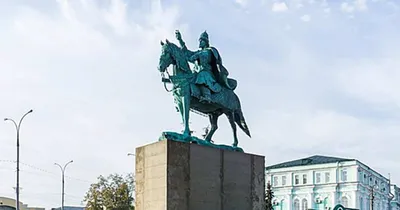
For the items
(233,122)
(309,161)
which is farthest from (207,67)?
(309,161)

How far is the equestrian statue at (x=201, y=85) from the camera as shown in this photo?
18078 millimetres

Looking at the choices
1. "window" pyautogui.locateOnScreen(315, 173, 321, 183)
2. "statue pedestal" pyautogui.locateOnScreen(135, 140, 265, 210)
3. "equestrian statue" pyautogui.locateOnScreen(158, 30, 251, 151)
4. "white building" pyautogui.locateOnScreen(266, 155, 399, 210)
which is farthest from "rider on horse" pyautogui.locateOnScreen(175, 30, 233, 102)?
"window" pyautogui.locateOnScreen(315, 173, 321, 183)

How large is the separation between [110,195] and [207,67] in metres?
31.5

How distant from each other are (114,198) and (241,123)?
30.1 metres

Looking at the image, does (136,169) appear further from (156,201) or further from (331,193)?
(331,193)

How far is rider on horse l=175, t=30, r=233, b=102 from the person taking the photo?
736 inches

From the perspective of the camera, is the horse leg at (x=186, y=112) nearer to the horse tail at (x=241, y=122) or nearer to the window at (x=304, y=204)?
the horse tail at (x=241, y=122)

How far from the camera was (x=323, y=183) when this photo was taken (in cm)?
7750

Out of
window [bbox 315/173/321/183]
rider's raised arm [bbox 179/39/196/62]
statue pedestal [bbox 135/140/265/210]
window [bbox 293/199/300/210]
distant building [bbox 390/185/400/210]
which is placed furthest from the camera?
distant building [bbox 390/185/400/210]

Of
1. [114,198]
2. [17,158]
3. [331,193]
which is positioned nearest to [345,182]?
[331,193]

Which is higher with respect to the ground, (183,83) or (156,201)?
(183,83)

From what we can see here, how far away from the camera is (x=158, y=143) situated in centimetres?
1745

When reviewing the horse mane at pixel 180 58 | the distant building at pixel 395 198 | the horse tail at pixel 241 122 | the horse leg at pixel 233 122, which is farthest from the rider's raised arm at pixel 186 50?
the distant building at pixel 395 198

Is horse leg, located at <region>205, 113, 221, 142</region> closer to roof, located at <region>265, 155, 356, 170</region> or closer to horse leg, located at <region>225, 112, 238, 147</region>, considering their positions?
horse leg, located at <region>225, 112, 238, 147</region>
